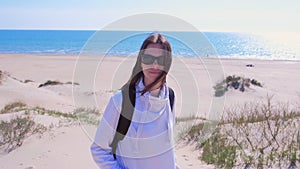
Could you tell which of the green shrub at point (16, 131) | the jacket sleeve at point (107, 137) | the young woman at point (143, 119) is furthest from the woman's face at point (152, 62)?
the green shrub at point (16, 131)

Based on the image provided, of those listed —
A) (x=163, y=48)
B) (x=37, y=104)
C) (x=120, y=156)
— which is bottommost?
(x=37, y=104)

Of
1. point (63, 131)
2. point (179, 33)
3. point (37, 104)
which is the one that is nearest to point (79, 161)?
point (63, 131)

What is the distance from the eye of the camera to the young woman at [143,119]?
2.10 m

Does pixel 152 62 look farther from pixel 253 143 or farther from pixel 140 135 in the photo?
pixel 253 143

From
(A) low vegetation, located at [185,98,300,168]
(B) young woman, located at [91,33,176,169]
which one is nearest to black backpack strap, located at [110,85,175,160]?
(B) young woman, located at [91,33,176,169]

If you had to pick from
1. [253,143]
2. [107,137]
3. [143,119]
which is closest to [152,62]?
[143,119]

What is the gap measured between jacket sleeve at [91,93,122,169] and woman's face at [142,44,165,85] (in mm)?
255

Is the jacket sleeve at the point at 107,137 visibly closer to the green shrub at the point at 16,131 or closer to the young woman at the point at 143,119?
the young woman at the point at 143,119

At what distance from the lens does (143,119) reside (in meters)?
2.12

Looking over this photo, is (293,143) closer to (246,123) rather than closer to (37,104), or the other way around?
(246,123)

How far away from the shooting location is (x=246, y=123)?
7273 mm

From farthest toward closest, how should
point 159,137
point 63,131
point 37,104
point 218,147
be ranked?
point 37,104 < point 63,131 < point 218,147 < point 159,137

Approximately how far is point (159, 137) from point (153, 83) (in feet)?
1.02

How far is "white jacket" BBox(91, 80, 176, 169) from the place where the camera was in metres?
2.10
